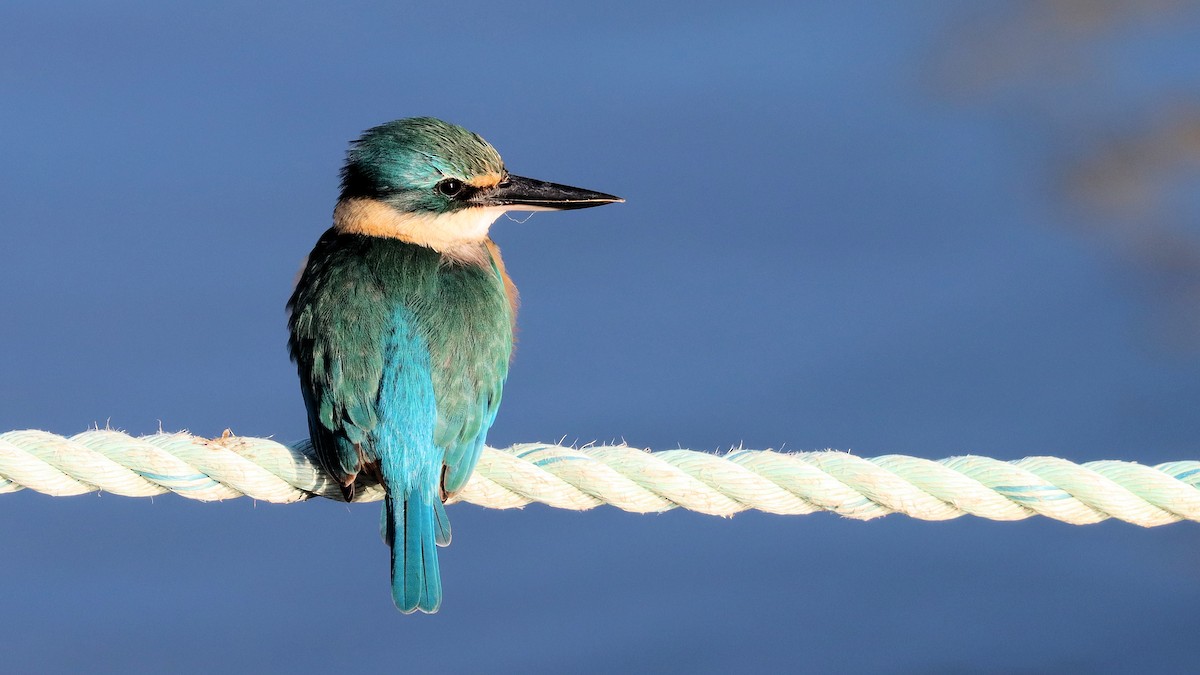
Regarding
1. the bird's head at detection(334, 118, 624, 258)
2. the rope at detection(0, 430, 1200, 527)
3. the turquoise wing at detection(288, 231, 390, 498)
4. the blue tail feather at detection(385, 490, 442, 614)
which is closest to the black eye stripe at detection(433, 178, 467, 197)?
the bird's head at detection(334, 118, 624, 258)

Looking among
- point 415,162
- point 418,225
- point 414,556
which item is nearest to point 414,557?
point 414,556

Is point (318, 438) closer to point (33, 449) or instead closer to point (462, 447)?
point (462, 447)

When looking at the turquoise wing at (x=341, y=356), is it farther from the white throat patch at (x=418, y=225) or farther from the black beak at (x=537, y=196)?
the black beak at (x=537, y=196)

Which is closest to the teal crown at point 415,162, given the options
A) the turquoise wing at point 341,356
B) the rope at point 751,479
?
the turquoise wing at point 341,356

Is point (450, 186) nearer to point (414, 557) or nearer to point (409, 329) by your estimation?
point (409, 329)

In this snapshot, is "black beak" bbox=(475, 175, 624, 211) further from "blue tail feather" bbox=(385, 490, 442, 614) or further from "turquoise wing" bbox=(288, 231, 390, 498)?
"blue tail feather" bbox=(385, 490, 442, 614)

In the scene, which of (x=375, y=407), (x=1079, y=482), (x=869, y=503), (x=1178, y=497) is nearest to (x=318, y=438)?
(x=375, y=407)

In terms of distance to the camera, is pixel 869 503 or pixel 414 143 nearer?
pixel 869 503
